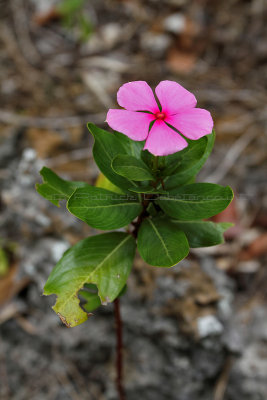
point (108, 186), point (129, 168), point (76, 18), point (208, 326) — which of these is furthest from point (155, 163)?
point (76, 18)

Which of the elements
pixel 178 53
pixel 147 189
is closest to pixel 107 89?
pixel 178 53

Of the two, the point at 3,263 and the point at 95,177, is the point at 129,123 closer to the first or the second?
the point at 3,263

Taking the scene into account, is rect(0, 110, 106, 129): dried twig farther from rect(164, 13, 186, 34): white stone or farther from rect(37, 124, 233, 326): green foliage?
rect(37, 124, 233, 326): green foliage

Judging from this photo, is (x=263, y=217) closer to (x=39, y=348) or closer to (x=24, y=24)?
(x=39, y=348)

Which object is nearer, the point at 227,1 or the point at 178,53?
the point at 178,53

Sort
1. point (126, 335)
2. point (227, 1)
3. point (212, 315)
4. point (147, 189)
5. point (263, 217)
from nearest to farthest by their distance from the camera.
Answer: point (147, 189)
point (212, 315)
point (126, 335)
point (263, 217)
point (227, 1)
